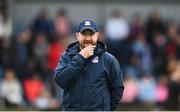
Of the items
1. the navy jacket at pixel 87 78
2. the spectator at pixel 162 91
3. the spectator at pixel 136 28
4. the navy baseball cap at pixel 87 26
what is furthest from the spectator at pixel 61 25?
the navy baseball cap at pixel 87 26

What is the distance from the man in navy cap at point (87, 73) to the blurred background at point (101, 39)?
7.66 m

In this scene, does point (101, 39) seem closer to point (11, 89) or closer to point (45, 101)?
point (45, 101)

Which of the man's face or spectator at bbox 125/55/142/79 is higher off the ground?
the man's face

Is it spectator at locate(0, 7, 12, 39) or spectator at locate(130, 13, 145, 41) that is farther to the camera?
spectator at locate(130, 13, 145, 41)

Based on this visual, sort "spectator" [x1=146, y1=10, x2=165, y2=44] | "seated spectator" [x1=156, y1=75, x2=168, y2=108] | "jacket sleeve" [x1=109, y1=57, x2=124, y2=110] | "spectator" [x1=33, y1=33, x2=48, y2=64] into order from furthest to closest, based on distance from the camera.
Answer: "spectator" [x1=146, y1=10, x2=165, y2=44] < "spectator" [x1=33, y1=33, x2=48, y2=64] < "seated spectator" [x1=156, y1=75, x2=168, y2=108] < "jacket sleeve" [x1=109, y1=57, x2=124, y2=110]

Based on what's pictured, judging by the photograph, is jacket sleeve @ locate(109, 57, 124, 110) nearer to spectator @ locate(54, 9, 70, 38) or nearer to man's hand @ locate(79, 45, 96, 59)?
man's hand @ locate(79, 45, 96, 59)

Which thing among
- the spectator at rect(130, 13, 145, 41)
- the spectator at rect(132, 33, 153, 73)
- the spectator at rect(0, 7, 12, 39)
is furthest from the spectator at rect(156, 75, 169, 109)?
the spectator at rect(0, 7, 12, 39)

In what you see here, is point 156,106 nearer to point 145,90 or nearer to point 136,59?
point 145,90

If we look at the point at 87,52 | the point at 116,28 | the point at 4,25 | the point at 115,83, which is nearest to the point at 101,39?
the point at 116,28

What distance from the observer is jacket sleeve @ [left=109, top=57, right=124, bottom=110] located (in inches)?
347

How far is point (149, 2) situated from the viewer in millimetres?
22984

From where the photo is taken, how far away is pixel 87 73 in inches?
340

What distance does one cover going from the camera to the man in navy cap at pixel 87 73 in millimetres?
8531

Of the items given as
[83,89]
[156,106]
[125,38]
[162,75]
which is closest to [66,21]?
[125,38]
